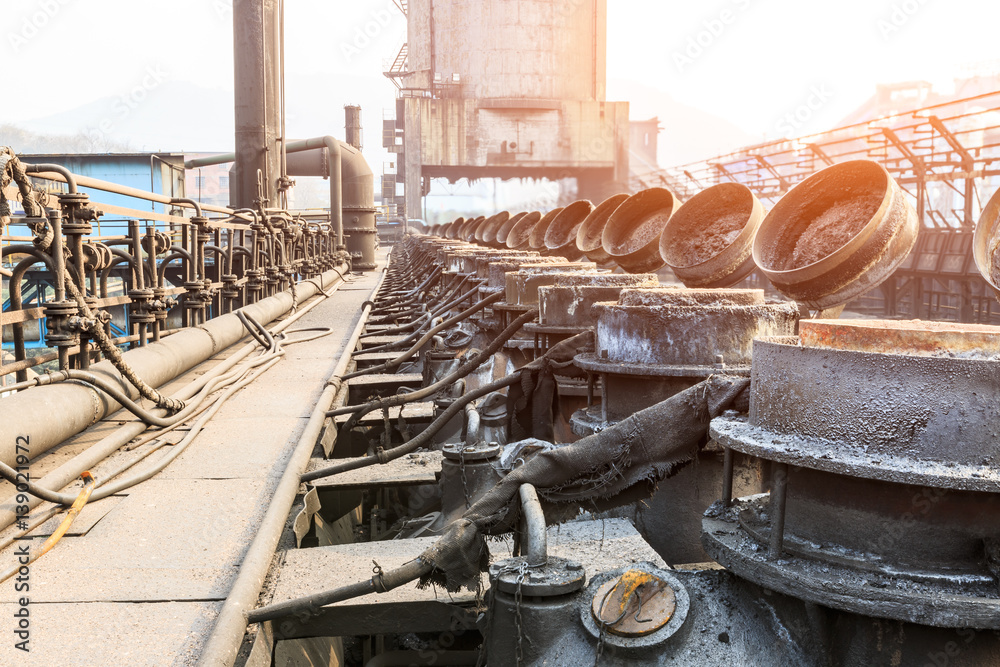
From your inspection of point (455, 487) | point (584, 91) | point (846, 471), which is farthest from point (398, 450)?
point (584, 91)

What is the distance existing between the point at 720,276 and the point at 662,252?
0.69 metres

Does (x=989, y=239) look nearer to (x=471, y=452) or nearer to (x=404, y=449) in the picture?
(x=471, y=452)

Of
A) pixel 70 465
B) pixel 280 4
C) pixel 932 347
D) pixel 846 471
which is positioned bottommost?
pixel 70 465

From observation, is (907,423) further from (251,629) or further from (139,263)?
(139,263)

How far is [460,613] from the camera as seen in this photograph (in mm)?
3350

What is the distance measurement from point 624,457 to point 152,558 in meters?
1.90

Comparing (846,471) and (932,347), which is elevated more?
(932,347)

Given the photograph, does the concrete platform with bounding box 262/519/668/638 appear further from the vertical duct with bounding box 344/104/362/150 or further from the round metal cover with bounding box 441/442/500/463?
the vertical duct with bounding box 344/104/362/150

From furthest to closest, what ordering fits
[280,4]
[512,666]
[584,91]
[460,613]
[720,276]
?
[584,91], [280,4], [720,276], [460,613], [512,666]

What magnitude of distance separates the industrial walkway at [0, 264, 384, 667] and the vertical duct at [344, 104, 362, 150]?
106 feet

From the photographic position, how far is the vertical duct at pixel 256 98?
49.4 feet

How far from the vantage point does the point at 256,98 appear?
15695 mm

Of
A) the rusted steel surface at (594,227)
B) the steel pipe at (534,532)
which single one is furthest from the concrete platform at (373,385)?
the steel pipe at (534,532)

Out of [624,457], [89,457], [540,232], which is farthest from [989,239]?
[540,232]
